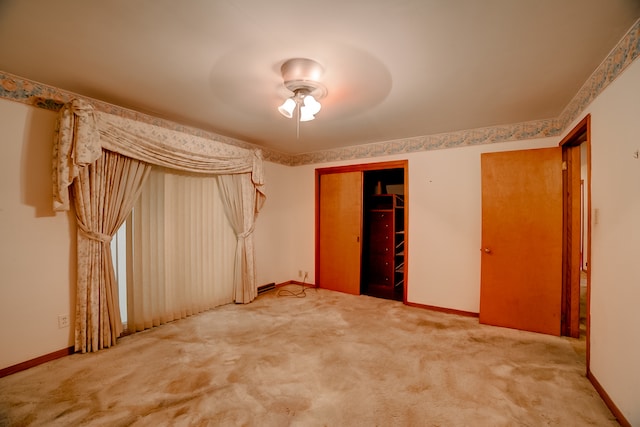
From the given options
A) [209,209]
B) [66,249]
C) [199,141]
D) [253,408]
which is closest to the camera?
[253,408]

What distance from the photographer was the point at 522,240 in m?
2.95

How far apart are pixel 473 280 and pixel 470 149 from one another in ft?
5.49

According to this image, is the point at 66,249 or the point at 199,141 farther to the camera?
the point at 199,141

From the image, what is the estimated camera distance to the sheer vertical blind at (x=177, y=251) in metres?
2.89

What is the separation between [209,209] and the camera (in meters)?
3.58

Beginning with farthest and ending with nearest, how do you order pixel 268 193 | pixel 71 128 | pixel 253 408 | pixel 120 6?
pixel 268 193, pixel 71 128, pixel 253 408, pixel 120 6

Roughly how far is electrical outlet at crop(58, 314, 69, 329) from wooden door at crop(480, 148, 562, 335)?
4231 millimetres

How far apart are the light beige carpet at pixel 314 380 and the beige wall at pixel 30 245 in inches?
11.1

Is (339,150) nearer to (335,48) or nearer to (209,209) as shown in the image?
(209,209)

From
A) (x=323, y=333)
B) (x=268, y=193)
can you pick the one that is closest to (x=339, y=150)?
(x=268, y=193)

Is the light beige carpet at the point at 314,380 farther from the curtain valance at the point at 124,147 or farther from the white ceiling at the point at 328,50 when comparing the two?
the white ceiling at the point at 328,50

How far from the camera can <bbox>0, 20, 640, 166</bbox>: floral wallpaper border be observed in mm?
1737

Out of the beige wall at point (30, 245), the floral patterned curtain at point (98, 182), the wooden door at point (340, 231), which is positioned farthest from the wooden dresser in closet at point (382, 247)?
the beige wall at point (30, 245)

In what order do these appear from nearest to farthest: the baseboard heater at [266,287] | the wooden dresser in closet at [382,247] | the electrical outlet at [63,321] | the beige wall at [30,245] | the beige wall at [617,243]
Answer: the beige wall at [617,243], the beige wall at [30,245], the electrical outlet at [63,321], the baseboard heater at [266,287], the wooden dresser in closet at [382,247]
